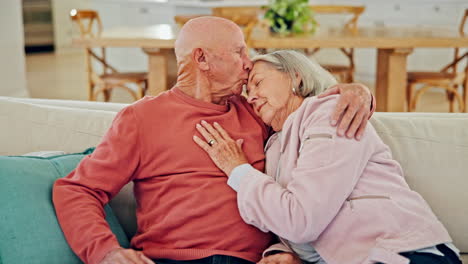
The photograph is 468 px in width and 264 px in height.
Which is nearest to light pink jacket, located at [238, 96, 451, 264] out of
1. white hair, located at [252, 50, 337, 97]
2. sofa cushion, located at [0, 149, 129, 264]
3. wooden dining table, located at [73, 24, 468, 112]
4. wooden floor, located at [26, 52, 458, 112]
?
white hair, located at [252, 50, 337, 97]

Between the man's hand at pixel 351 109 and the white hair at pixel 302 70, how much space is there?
0.10m

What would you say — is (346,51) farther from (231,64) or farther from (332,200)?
(332,200)

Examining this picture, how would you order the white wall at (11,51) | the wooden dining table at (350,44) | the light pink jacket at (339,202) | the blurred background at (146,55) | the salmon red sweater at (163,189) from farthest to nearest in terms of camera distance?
1. the blurred background at (146,55)
2. the white wall at (11,51)
3. the wooden dining table at (350,44)
4. the salmon red sweater at (163,189)
5. the light pink jacket at (339,202)

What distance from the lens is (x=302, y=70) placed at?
159cm

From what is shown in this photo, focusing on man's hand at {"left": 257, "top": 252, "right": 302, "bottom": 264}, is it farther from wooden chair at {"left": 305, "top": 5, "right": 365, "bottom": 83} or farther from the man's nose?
wooden chair at {"left": 305, "top": 5, "right": 365, "bottom": 83}

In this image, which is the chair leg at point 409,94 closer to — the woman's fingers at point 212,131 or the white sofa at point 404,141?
the white sofa at point 404,141

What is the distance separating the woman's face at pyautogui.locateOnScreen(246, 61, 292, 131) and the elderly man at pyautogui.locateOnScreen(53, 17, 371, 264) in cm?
4

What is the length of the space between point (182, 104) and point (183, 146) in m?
0.13

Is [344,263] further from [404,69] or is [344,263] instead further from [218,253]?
[404,69]

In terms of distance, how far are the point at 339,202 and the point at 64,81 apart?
620cm

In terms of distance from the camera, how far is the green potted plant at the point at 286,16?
4.19 m

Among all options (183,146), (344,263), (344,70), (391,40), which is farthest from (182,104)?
(344,70)

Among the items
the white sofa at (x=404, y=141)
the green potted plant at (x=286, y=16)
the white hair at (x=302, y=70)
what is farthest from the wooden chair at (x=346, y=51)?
the white hair at (x=302, y=70)

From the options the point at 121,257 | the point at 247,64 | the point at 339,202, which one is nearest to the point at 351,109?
the point at 339,202
